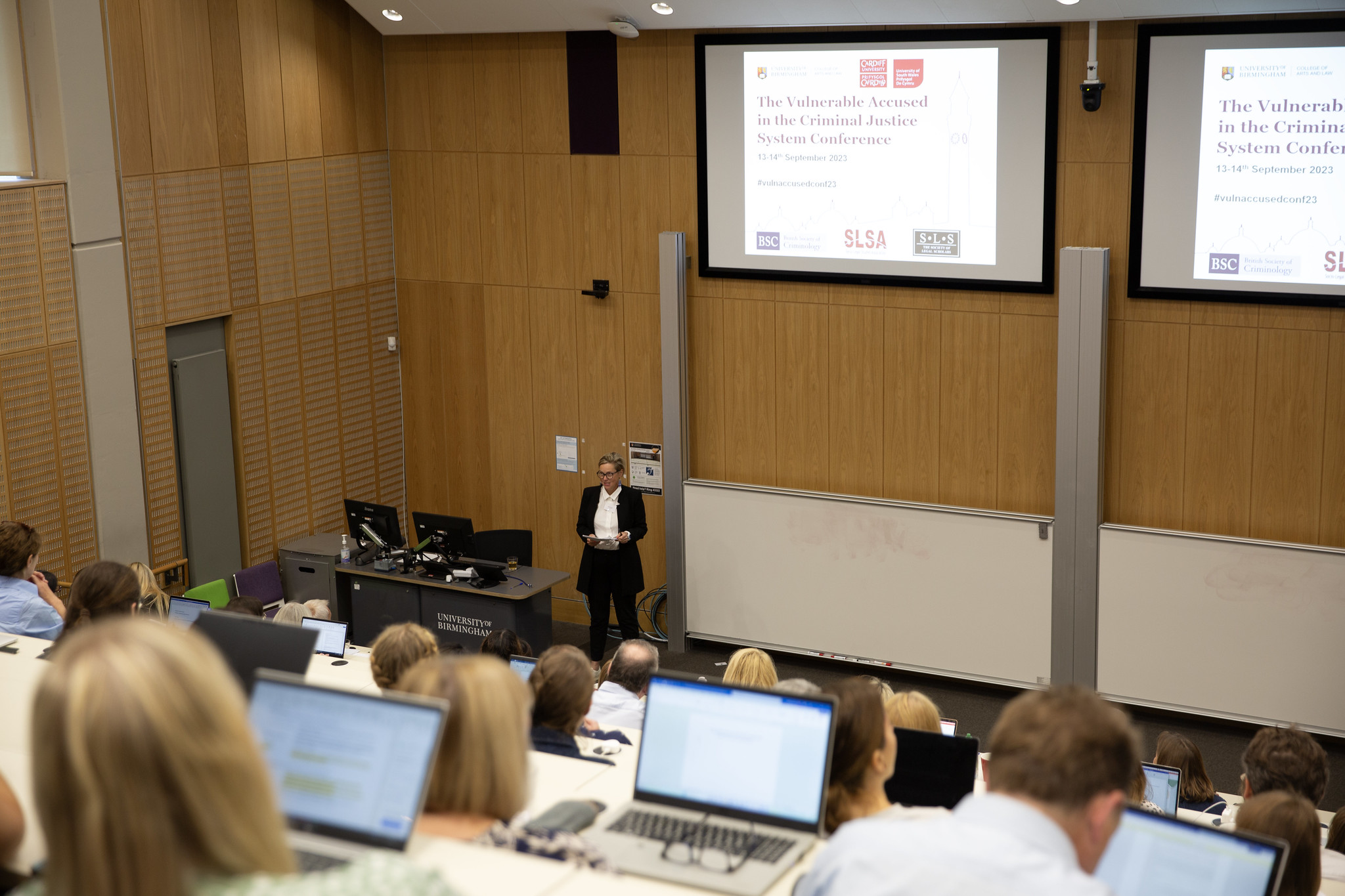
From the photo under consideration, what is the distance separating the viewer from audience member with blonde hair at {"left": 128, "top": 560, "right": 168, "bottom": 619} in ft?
19.2

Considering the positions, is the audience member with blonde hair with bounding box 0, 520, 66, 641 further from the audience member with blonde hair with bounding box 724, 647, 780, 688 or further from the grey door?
the grey door

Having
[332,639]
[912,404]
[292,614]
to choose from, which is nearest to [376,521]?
[292,614]

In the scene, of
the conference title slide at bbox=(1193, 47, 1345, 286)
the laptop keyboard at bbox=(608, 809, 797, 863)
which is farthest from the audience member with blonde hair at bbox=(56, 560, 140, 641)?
the conference title slide at bbox=(1193, 47, 1345, 286)

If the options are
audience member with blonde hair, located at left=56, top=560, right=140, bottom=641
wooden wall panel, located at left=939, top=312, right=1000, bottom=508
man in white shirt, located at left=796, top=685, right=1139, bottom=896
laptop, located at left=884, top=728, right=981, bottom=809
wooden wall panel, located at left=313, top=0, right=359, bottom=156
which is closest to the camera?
man in white shirt, located at left=796, top=685, right=1139, bottom=896

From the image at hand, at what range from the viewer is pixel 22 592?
17.6 ft

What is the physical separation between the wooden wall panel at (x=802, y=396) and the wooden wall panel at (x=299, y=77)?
3.71 meters

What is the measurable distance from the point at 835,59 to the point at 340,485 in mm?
4907

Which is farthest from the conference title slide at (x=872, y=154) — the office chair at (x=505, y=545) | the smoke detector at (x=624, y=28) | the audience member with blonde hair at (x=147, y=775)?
the audience member with blonde hair at (x=147, y=775)

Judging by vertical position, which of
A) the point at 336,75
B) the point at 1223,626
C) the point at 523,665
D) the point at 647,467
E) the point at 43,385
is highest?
the point at 336,75

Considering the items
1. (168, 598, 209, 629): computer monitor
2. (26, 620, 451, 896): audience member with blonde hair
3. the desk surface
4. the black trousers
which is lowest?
the black trousers

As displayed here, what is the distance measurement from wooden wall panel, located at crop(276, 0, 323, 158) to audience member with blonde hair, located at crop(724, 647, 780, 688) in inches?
235

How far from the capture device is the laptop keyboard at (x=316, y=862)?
226cm

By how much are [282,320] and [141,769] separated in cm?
822

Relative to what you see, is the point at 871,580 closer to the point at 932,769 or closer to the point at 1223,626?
the point at 1223,626
